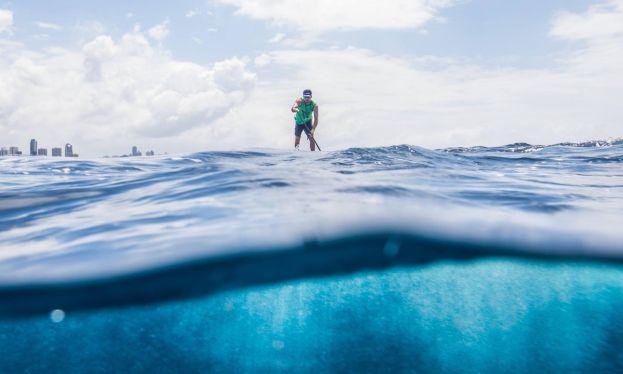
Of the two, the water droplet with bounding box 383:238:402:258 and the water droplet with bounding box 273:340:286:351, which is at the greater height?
the water droplet with bounding box 383:238:402:258

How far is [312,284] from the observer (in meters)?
7.89

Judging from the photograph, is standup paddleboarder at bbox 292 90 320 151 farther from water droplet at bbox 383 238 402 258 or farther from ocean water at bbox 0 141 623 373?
water droplet at bbox 383 238 402 258

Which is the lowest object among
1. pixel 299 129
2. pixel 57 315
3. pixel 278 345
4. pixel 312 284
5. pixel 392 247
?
→ pixel 278 345

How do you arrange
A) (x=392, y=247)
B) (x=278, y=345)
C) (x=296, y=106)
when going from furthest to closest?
(x=296, y=106), (x=392, y=247), (x=278, y=345)

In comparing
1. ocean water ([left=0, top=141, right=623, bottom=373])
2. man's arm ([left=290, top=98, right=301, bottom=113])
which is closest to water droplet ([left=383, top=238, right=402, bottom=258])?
ocean water ([left=0, top=141, right=623, bottom=373])

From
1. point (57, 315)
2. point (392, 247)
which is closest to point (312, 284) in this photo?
point (392, 247)

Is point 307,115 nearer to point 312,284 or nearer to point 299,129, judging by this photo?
point 299,129

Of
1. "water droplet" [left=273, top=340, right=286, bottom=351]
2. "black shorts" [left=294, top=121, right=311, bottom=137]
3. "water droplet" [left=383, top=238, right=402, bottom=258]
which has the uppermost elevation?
"black shorts" [left=294, top=121, right=311, bottom=137]

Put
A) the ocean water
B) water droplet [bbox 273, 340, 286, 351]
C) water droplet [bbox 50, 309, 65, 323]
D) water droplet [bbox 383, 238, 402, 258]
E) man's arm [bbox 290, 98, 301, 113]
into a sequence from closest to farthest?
the ocean water < water droplet [bbox 273, 340, 286, 351] < water droplet [bbox 50, 309, 65, 323] < water droplet [bbox 383, 238, 402, 258] < man's arm [bbox 290, 98, 301, 113]

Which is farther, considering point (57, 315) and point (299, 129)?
point (299, 129)

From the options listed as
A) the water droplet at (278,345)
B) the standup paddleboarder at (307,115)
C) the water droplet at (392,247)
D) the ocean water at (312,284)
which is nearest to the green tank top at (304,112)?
the standup paddleboarder at (307,115)

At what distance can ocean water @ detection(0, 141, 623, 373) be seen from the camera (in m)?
6.70

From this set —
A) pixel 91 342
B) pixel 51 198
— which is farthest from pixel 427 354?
pixel 51 198

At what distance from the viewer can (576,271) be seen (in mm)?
7844
